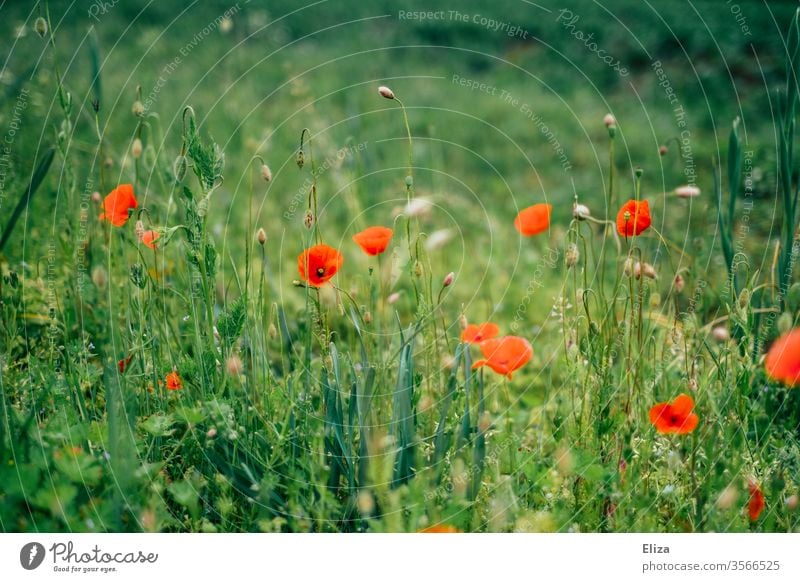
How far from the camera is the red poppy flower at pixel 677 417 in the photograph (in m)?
1.11

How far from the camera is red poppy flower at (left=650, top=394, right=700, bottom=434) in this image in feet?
3.64

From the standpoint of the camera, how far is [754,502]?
1.14 metres

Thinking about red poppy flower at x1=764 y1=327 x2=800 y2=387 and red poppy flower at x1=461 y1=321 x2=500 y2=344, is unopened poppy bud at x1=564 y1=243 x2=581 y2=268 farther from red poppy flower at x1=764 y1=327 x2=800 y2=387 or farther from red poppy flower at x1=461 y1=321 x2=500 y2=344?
red poppy flower at x1=764 y1=327 x2=800 y2=387

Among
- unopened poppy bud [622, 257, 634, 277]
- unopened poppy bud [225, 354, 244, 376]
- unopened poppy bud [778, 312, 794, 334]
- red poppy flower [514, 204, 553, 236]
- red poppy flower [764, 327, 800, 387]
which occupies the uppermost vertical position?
red poppy flower [514, 204, 553, 236]

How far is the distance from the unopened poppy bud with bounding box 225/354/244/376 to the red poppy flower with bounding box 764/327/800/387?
0.89m

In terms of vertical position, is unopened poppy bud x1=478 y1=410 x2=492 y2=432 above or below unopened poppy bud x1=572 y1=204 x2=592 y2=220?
below

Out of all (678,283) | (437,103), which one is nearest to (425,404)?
(678,283)

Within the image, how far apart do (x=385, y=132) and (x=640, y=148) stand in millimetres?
1024

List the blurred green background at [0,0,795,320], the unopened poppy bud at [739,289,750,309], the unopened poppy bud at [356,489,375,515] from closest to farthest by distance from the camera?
the unopened poppy bud at [356,489,375,515] → the unopened poppy bud at [739,289,750,309] → the blurred green background at [0,0,795,320]
